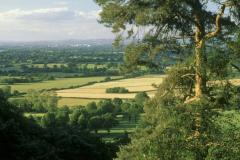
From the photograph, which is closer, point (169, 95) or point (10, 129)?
point (169, 95)

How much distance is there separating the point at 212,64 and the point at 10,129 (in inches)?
729

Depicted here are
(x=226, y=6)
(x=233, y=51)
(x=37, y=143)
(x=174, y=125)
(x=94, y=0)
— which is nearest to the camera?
(x=174, y=125)

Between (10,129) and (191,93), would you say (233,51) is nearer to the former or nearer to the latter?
(191,93)

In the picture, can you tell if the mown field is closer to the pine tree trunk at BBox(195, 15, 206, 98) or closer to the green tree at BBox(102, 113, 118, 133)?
the green tree at BBox(102, 113, 118, 133)

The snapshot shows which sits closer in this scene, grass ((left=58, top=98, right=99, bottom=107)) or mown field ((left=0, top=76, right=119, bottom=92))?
grass ((left=58, top=98, right=99, bottom=107))

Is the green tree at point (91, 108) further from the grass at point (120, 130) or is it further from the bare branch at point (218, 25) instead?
the bare branch at point (218, 25)

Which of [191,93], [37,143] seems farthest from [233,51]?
[37,143]

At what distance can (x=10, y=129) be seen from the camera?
93.5 feet

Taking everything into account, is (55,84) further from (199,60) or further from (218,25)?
(199,60)

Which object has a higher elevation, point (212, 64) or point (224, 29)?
point (224, 29)

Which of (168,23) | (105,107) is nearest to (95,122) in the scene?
(105,107)

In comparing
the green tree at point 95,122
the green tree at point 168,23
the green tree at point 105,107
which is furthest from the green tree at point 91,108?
the green tree at point 168,23

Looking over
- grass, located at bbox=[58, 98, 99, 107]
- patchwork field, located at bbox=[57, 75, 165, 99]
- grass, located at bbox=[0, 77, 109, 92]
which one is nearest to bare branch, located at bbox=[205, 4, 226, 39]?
grass, located at bbox=[58, 98, 99, 107]

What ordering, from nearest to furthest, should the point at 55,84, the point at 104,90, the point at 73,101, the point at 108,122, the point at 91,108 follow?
the point at 108,122 → the point at 91,108 → the point at 73,101 → the point at 104,90 → the point at 55,84
